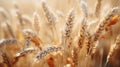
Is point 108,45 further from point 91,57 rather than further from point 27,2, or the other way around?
point 27,2

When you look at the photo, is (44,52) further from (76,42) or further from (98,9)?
(98,9)

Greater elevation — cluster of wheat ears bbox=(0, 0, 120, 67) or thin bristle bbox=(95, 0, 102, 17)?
thin bristle bbox=(95, 0, 102, 17)

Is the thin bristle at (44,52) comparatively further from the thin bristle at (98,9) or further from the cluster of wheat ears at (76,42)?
the thin bristle at (98,9)

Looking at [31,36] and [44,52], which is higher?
[31,36]

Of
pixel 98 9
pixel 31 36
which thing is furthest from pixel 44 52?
pixel 98 9

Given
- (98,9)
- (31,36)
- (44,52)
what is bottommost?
(44,52)

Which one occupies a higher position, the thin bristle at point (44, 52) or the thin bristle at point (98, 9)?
the thin bristle at point (98, 9)

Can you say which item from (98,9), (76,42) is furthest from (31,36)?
(98,9)

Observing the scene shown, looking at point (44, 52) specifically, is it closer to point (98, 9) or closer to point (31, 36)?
point (31, 36)

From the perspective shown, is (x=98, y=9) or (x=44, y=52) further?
(x=98, y=9)

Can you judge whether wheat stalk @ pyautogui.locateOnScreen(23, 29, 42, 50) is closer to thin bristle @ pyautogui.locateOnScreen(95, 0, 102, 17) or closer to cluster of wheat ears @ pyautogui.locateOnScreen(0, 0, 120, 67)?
cluster of wheat ears @ pyautogui.locateOnScreen(0, 0, 120, 67)

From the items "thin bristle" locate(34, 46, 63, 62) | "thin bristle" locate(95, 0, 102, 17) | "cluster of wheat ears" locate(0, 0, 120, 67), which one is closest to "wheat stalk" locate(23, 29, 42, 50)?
"cluster of wheat ears" locate(0, 0, 120, 67)

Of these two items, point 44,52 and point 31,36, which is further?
point 31,36

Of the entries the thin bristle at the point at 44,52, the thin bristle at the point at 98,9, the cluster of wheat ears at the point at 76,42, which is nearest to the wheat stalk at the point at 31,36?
the cluster of wheat ears at the point at 76,42
